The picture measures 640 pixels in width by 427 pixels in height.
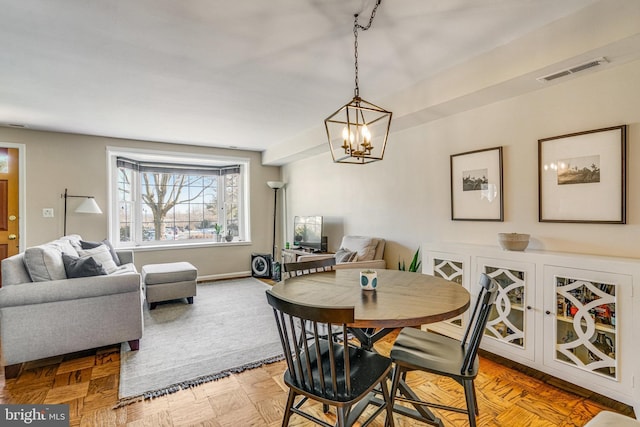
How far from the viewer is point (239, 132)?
464cm

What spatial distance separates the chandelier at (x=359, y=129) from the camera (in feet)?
6.07

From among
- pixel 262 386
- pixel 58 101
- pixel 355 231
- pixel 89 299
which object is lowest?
pixel 262 386

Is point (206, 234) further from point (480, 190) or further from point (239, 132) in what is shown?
point (480, 190)

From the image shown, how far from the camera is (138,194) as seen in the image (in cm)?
548

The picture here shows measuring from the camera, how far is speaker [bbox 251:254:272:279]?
5570 millimetres

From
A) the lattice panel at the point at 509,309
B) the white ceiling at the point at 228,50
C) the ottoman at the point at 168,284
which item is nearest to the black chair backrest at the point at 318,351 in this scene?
the lattice panel at the point at 509,309

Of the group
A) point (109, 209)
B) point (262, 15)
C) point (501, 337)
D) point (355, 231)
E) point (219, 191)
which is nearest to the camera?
point (262, 15)

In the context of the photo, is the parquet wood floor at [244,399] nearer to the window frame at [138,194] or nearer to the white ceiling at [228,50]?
the white ceiling at [228,50]

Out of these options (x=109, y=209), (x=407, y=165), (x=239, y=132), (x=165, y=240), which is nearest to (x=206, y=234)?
(x=165, y=240)

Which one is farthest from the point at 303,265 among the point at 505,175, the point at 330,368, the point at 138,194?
the point at 138,194

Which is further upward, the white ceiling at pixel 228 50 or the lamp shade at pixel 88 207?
the white ceiling at pixel 228 50

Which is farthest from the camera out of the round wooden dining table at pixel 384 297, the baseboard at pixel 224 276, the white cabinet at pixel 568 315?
the baseboard at pixel 224 276

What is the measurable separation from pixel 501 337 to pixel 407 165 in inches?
78.2

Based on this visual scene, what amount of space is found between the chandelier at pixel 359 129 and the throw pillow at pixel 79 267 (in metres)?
2.26
